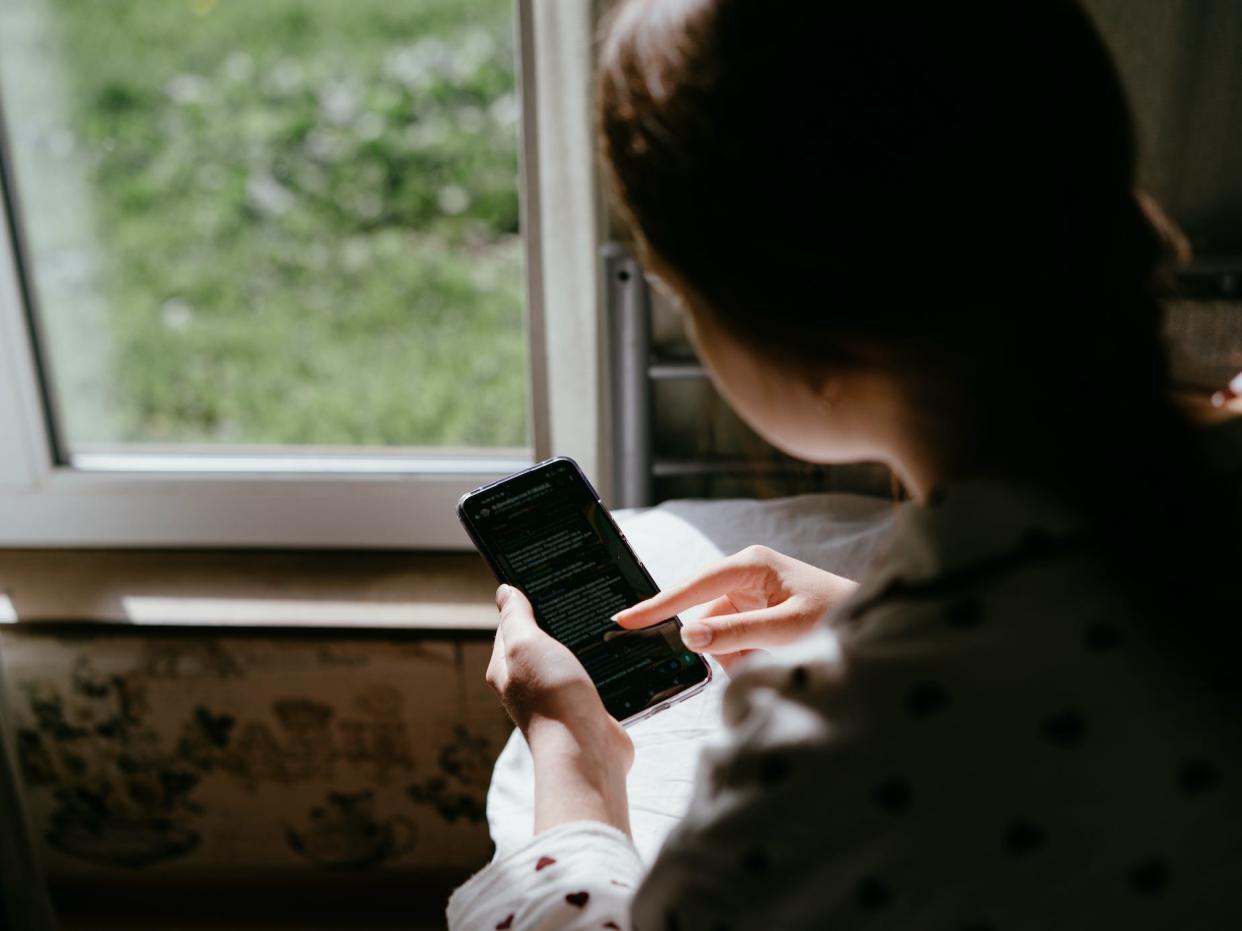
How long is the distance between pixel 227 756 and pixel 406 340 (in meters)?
1.27

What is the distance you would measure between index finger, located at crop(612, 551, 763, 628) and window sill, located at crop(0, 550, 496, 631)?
454mm

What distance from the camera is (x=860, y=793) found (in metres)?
0.32

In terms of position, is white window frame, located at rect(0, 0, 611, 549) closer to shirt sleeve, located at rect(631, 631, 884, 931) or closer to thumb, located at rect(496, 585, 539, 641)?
thumb, located at rect(496, 585, 539, 641)

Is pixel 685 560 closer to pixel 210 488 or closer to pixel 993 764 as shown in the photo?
pixel 993 764

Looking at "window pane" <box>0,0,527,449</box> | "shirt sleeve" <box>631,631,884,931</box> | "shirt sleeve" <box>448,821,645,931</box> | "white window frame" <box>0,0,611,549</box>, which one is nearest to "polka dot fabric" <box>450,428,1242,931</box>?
"shirt sleeve" <box>631,631,884,931</box>

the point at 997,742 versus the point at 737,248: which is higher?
the point at 737,248

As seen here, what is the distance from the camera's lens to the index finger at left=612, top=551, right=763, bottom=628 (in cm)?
67

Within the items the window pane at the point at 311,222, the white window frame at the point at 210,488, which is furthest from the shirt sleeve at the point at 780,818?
the window pane at the point at 311,222

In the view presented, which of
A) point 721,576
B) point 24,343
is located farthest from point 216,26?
point 721,576

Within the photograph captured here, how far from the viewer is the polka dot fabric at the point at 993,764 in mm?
309

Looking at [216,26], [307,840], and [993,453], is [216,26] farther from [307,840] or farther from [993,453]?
[993,453]

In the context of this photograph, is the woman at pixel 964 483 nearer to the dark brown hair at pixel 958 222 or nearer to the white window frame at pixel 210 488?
the dark brown hair at pixel 958 222

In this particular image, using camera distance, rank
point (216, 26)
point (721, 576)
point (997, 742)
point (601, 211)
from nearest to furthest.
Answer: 1. point (997, 742)
2. point (721, 576)
3. point (601, 211)
4. point (216, 26)

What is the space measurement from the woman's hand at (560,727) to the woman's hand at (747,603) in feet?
0.24
